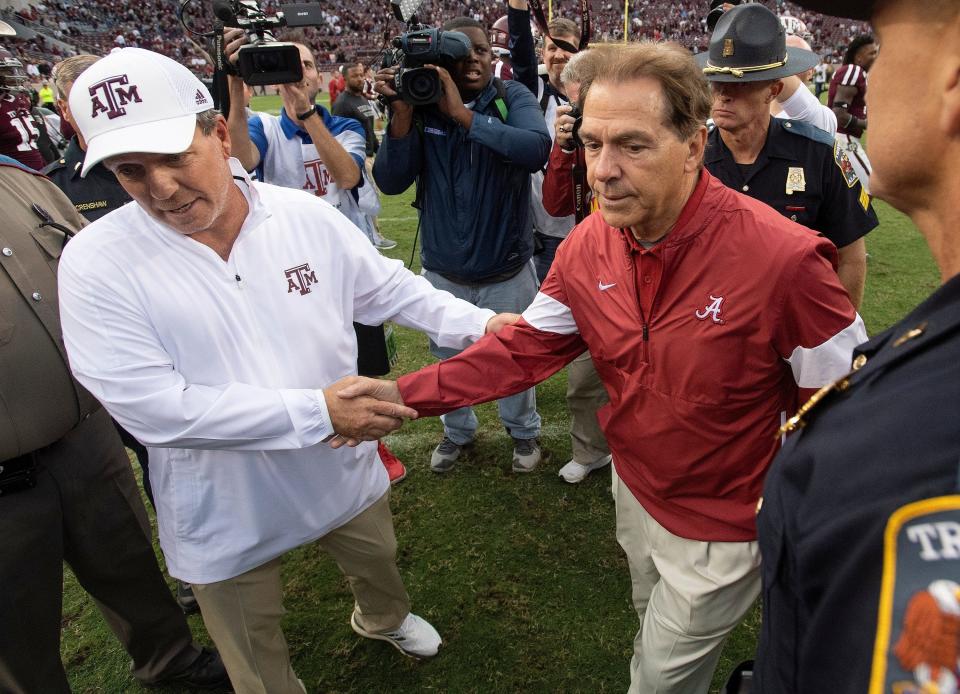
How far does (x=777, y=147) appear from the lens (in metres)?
2.88

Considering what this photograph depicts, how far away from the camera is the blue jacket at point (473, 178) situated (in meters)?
3.40

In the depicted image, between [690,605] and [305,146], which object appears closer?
[690,605]

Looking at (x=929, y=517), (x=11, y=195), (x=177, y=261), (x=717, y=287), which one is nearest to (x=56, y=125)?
(x=11, y=195)

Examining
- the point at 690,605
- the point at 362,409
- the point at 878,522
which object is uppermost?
the point at 878,522

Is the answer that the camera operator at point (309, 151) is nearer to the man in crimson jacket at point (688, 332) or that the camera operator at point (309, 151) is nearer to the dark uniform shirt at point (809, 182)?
the man in crimson jacket at point (688, 332)

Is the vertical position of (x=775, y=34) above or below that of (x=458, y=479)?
above

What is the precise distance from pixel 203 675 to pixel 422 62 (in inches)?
120

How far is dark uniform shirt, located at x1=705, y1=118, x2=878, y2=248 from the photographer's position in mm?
2840

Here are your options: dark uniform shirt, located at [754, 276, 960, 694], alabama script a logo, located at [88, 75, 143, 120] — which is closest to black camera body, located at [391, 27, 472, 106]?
alabama script a logo, located at [88, 75, 143, 120]

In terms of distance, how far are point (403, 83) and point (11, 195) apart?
1817 millimetres

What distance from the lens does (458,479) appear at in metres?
3.92

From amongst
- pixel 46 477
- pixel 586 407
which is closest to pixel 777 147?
pixel 586 407

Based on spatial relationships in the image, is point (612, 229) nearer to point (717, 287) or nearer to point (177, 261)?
point (717, 287)

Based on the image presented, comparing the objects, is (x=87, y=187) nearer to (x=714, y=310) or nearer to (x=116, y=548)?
(x=116, y=548)
